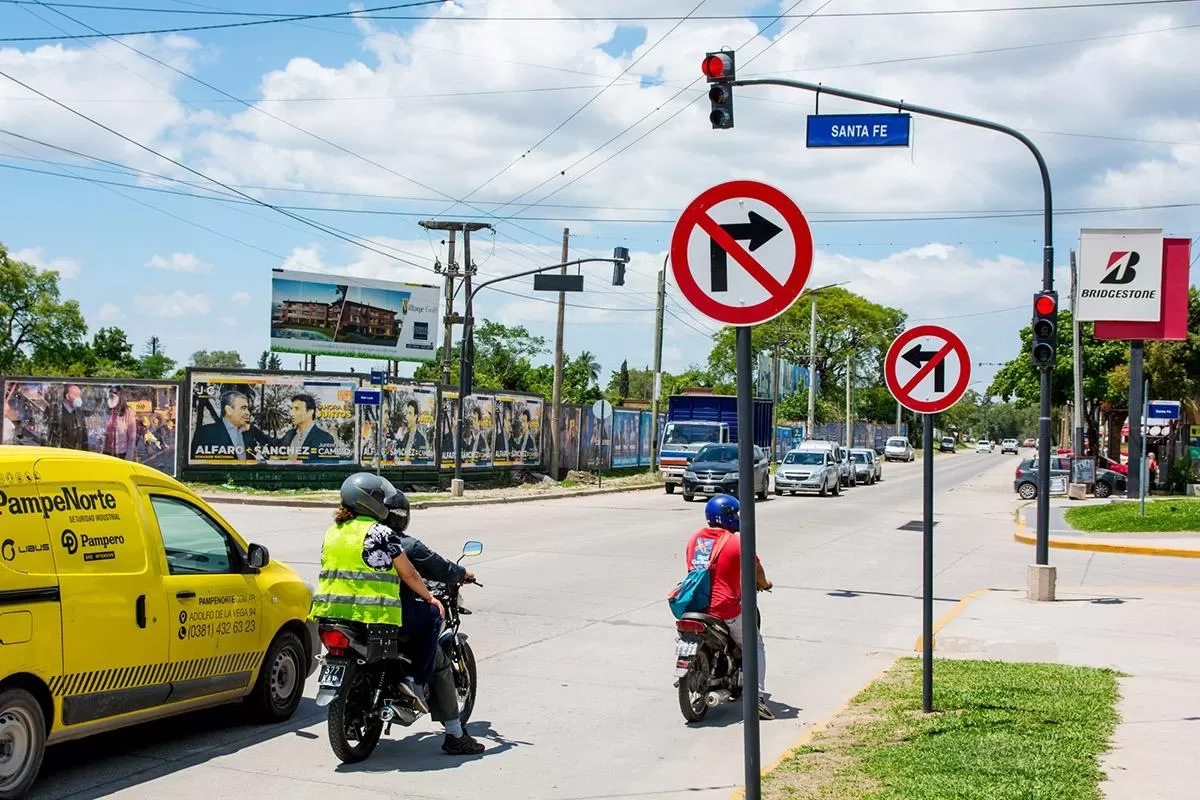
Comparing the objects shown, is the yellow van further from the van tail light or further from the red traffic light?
the red traffic light

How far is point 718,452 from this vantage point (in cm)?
3703

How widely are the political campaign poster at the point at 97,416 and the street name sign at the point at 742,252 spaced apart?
3080 cm

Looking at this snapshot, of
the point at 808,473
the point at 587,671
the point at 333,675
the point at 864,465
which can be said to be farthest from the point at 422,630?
the point at 864,465

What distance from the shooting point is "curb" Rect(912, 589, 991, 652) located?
473 inches

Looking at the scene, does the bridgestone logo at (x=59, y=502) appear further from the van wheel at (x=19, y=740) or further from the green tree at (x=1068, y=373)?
the green tree at (x=1068, y=373)

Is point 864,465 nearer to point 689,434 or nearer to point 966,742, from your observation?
point 689,434

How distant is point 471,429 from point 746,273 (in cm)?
3631

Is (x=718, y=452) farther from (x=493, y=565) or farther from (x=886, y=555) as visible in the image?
(x=493, y=565)

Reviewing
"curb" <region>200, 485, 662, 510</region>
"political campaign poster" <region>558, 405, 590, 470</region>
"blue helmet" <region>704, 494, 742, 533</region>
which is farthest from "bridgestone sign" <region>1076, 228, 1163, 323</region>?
"blue helmet" <region>704, 494, 742, 533</region>

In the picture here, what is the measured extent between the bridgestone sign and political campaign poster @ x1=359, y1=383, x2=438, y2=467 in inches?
764

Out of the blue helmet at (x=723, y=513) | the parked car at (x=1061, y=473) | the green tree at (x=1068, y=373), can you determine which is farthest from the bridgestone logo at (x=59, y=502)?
the green tree at (x=1068, y=373)

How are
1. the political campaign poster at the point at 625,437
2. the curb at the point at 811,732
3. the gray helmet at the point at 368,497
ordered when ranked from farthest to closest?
the political campaign poster at the point at 625,437, the gray helmet at the point at 368,497, the curb at the point at 811,732

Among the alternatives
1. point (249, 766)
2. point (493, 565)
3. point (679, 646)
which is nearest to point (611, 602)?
point (493, 565)

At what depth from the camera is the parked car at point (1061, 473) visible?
41219 mm
